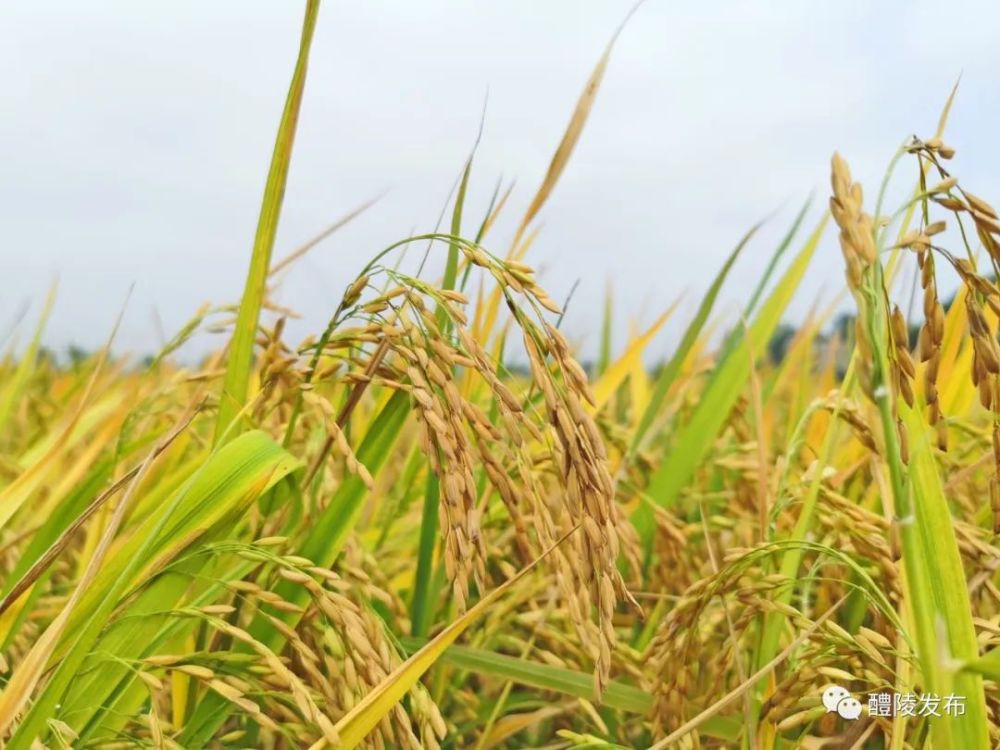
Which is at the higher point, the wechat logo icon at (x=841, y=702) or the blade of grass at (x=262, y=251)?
the blade of grass at (x=262, y=251)

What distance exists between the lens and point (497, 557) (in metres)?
1.54

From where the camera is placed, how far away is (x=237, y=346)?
3.89 feet

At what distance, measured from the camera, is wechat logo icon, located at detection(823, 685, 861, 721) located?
1.00 metres

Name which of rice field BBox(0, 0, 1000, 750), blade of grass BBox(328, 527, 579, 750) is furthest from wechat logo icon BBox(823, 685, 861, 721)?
blade of grass BBox(328, 527, 579, 750)

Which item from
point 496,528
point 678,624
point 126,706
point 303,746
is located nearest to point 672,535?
point 496,528

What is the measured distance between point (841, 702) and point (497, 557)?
64 cm

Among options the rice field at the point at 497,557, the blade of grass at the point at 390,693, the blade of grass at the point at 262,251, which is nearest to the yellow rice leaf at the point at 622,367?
the rice field at the point at 497,557

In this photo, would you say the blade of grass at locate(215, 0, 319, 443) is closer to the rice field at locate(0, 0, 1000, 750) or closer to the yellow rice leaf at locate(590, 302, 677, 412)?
the rice field at locate(0, 0, 1000, 750)

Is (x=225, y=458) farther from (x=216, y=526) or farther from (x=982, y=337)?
(x=982, y=337)

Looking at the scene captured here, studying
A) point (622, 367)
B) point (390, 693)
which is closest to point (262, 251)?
point (390, 693)

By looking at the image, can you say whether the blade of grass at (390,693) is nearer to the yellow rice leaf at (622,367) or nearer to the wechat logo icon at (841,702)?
the wechat logo icon at (841,702)

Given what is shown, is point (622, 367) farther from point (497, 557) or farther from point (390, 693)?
point (390, 693)

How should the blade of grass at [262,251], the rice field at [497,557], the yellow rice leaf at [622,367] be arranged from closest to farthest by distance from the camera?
the rice field at [497,557] → the blade of grass at [262,251] → the yellow rice leaf at [622,367]

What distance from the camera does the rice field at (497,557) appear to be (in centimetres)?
83
